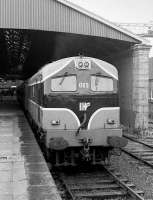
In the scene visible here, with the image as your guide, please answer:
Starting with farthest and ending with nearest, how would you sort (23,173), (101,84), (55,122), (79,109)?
(101,84) → (79,109) → (55,122) → (23,173)

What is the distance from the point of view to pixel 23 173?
28.8 feet

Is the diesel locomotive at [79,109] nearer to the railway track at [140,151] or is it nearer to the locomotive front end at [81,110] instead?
the locomotive front end at [81,110]

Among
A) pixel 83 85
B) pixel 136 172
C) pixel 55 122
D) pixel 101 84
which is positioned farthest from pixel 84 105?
pixel 136 172

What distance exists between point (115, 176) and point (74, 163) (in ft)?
3.97

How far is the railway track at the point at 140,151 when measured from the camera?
13.4 meters

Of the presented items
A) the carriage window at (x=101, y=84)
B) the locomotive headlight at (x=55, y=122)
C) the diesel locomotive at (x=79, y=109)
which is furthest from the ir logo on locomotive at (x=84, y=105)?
the locomotive headlight at (x=55, y=122)

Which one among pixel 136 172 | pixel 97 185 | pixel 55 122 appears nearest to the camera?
pixel 97 185

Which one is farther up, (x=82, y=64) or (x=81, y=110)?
(x=82, y=64)

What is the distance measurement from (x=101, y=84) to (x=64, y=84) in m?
1.06

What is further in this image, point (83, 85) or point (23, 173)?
point (83, 85)

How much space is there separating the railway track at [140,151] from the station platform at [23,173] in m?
3.63

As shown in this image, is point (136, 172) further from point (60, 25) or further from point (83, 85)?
point (60, 25)

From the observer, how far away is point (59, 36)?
21.2 metres

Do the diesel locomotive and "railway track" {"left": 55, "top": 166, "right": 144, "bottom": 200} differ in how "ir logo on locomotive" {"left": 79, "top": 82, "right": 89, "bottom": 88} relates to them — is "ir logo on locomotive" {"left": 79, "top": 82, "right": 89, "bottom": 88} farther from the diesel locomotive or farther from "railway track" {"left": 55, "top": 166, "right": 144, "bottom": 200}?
"railway track" {"left": 55, "top": 166, "right": 144, "bottom": 200}
